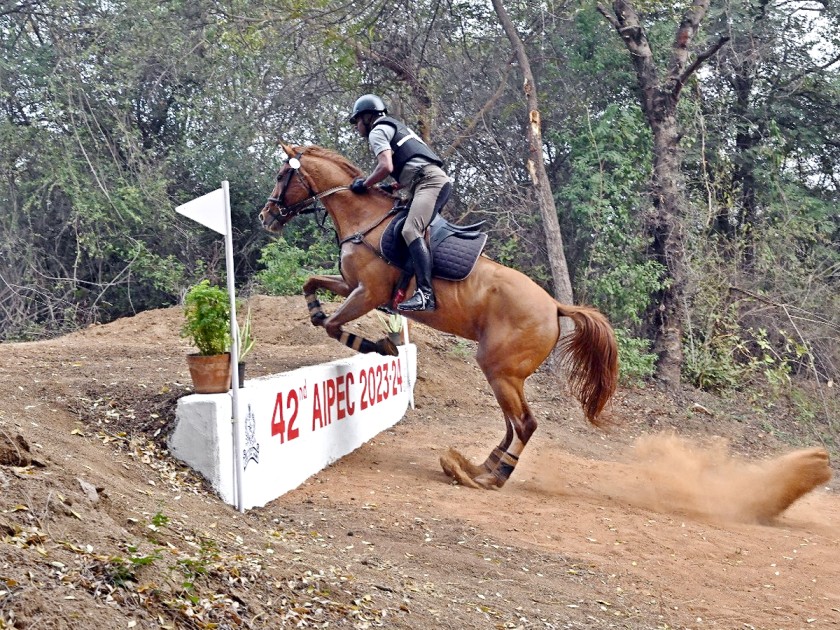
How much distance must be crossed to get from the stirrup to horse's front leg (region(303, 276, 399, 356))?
0.33m

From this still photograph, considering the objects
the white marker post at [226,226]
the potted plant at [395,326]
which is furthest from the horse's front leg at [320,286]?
the white marker post at [226,226]

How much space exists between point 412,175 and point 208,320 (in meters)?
2.76

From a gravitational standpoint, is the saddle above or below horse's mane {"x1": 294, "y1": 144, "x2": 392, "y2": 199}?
below

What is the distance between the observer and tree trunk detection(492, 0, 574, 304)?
1555 centimetres

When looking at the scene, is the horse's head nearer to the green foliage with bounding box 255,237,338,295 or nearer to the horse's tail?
the horse's tail

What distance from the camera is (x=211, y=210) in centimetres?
722

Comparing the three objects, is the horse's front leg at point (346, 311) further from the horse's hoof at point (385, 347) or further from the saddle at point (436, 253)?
the saddle at point (436, 253)

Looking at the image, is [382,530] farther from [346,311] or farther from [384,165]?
[384,165]

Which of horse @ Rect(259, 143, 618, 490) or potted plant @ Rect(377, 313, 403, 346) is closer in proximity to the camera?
horse @ Rect(259, 143, 618, 490)

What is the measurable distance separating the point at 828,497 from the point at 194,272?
Result: 1172cm

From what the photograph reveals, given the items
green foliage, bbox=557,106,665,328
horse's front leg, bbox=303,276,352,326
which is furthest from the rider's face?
green foliage, bbox=557,106,665,328

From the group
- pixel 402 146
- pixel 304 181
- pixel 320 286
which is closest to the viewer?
pixel 402 146

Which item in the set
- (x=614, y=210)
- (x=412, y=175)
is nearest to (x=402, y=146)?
(x=412, y=175)

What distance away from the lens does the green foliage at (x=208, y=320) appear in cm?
743
